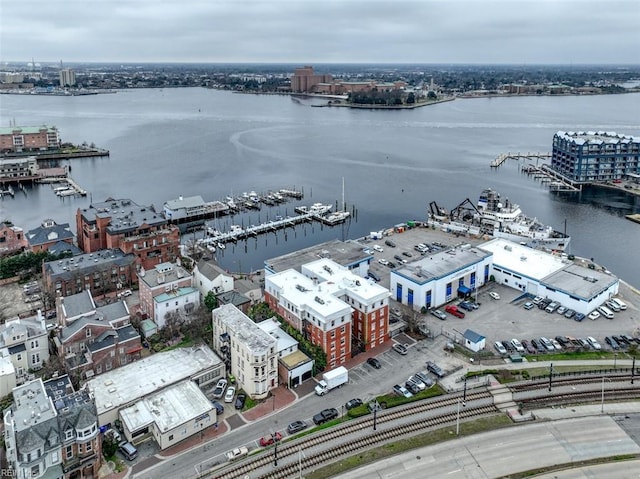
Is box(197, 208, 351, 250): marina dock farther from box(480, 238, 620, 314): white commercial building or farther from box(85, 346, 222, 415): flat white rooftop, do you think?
box(85, 346, 222, 415): flat white rooftop

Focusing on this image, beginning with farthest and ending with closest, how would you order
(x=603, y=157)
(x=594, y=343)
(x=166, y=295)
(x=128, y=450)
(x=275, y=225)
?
1. (x=603, y=157)
2. (x=275, y=225)
3. (x=166, y=295)
4. (x=594, y=343)
5. (x=128, y=450)

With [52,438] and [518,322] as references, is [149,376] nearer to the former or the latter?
[52,438]

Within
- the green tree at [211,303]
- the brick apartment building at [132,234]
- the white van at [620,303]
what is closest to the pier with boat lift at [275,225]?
the brick apartment building at [132,234]

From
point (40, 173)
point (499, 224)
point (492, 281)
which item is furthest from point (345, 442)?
point (40, 173)

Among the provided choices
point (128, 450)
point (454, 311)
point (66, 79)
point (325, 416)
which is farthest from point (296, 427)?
point (66, 79)

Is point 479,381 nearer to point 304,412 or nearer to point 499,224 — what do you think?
point 304,412

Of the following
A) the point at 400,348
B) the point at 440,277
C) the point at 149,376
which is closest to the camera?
the point at 149,376

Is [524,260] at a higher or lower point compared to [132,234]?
lower

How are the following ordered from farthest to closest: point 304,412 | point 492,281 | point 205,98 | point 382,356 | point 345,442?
1. point 205,98
2. point 492,281
3. point 382,356
4. point 304,412
5. point 345,442
